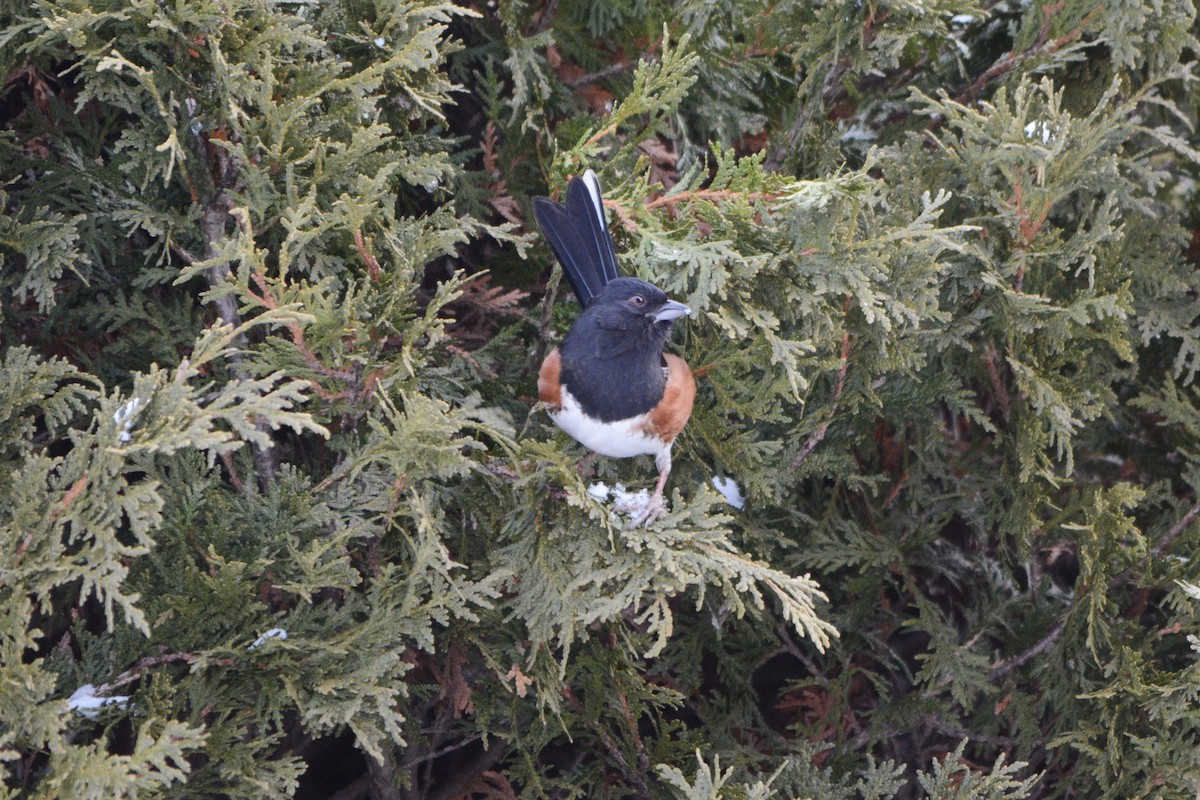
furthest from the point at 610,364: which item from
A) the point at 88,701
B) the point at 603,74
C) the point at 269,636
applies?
the point at 88,701

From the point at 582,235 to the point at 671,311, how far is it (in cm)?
28

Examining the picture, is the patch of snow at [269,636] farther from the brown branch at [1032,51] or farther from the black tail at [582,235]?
the brown branch at [1032,51]

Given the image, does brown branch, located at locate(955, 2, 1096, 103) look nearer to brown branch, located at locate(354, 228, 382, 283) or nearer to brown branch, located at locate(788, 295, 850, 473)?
brown branch, located at locate(788, 295, 850, 473)

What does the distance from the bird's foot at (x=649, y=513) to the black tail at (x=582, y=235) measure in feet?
1.51

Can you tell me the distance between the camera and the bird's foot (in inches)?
82.0

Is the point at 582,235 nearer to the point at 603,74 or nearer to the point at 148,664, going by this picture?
the point at 603,74

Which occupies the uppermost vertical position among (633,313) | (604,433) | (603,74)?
(603,74)

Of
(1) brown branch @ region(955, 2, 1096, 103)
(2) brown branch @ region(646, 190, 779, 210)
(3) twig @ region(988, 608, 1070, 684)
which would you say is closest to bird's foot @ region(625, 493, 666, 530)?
(2) brown branch @ region(646, 190, 779, 210)

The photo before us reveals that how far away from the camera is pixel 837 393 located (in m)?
2.44

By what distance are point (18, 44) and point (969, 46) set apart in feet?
8.24

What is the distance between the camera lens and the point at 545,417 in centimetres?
252

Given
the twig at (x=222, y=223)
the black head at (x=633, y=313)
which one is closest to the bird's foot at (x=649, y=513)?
the black head at (x=633, y=313)

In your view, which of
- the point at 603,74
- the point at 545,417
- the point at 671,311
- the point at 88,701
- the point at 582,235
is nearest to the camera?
the point at 88,701

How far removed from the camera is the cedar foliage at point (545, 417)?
1.93 meters
